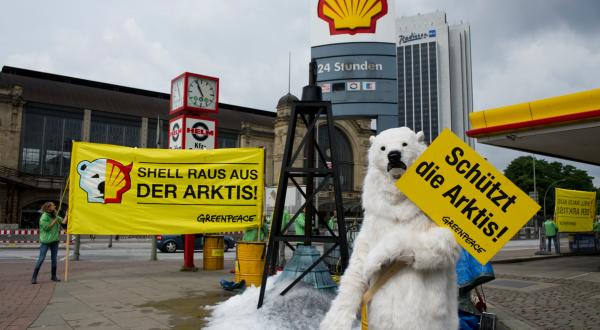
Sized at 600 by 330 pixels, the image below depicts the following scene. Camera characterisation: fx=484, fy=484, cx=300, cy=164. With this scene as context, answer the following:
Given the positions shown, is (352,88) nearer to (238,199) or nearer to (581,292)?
(238,199)

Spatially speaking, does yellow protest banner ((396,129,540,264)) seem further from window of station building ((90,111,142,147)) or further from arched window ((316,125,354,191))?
arched window ((316,125,354,191))

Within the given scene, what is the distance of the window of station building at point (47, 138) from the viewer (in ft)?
131

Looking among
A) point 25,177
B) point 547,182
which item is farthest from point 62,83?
point 547,182

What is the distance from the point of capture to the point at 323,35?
9.02 meters

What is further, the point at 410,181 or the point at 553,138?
the point at 553,138

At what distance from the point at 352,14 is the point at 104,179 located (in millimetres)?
6612

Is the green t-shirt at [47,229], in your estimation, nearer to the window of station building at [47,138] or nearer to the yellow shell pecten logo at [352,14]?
the yellow shell pecten logo at [352,14]

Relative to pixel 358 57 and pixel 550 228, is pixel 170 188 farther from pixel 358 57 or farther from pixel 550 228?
pixel 550 228

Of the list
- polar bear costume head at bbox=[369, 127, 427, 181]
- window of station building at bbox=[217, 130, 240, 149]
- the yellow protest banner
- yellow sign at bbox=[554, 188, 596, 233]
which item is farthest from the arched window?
the yellow protest banner

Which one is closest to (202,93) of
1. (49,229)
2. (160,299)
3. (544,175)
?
(49,229)

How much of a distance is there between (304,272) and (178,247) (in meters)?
18.9

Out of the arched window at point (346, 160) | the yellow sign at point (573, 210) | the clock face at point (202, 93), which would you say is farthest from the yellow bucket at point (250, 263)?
the arched window at point (346, 160)

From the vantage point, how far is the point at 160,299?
841 centimetres

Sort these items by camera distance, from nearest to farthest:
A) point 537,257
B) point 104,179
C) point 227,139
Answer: point 104,179 → point 537,257 → point 227,139
